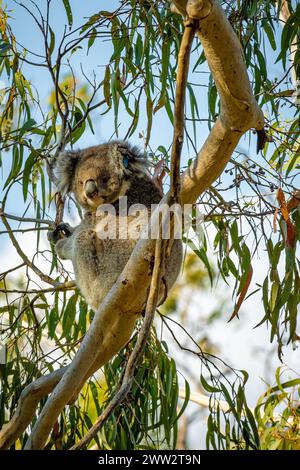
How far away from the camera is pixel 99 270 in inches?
114


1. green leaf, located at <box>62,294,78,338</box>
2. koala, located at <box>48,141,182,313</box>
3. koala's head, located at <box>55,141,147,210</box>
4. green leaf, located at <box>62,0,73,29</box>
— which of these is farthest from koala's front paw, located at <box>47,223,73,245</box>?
green leaf, located at <box>62,0,73,29</box>

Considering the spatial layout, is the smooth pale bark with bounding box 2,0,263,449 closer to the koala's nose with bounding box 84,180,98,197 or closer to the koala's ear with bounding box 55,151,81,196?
the koala's nose with bounding box 84,180,98,197

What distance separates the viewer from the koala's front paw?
2982 millimetres

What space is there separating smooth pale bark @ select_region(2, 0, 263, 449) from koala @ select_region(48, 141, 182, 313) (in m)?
0.63

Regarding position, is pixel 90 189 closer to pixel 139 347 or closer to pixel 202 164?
pixel 202 164

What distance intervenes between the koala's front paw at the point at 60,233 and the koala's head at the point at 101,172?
6.0 inches

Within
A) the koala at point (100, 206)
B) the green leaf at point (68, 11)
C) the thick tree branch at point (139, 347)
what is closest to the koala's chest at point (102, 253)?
the koala at point (100, 206)

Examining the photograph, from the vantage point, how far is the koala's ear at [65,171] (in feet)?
10.5

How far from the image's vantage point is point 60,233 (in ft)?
9.85

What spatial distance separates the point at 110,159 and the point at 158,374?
0.99 metres

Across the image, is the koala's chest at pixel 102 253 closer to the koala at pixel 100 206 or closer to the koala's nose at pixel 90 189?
the koala at pixel 100 206

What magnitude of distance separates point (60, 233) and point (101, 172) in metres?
0.35
